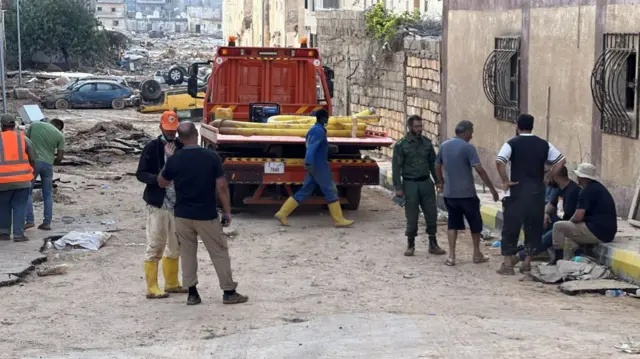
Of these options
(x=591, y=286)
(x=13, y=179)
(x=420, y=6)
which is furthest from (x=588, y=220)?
(x=420, y=6)

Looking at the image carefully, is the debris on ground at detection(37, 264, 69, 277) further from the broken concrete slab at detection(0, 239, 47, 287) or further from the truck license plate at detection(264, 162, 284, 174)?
the truck license plate at detection(264, 162, 284, 174)

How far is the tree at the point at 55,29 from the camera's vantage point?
65.8 m

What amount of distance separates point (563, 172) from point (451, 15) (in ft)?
29.0

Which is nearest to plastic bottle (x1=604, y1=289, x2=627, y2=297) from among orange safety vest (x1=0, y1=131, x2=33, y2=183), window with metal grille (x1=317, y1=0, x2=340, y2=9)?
orange safety vest (x1=0, y1=131, x2=33, y2=183)

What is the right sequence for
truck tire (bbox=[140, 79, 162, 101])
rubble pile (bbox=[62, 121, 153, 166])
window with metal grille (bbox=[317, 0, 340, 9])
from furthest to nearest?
1. window with metal grille (bbox=[317, 0, 340, 9])
2. truck tire (bbox=[140, 79, 162, 101])
3. rubble pile (bbox=[62, 121, 153, 166])

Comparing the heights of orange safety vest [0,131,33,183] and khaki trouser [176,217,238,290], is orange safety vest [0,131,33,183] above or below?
above

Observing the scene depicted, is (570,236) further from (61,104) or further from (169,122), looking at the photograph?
(61,104)

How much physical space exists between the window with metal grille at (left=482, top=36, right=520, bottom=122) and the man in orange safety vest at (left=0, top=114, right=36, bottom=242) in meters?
7.52

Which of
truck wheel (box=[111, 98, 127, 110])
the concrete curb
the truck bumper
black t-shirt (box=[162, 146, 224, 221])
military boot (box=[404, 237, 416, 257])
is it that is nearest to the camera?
black t-shirt (box=[162, 146, 224, 221])

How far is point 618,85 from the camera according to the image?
1313 cm

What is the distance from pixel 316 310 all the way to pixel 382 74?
15.6m

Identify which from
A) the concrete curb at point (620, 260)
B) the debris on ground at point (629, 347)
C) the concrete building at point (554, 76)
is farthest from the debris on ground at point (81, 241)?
the debris on ground at point (629, 347)

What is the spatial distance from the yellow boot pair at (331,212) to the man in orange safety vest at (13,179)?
343 cm

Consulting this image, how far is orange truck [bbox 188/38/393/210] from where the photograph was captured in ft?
48.8
